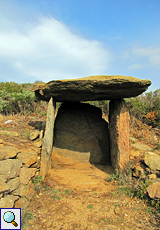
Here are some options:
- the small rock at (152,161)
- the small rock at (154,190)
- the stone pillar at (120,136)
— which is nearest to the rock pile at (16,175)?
the stone pillar at (120,136)

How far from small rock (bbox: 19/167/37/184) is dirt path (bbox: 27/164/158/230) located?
1.40ft

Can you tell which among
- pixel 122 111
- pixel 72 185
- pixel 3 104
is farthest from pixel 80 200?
pixel 3 104

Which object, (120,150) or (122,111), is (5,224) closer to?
(120,150)

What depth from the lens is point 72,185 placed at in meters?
5.07

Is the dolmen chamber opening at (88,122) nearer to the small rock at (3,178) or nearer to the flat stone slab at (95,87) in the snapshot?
the flat stone slab at (95,87)

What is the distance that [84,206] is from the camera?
4.14 m

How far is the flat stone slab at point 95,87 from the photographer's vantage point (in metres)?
4.84

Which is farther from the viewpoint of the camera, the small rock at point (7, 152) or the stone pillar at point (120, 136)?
the stone pillar at point (120, 136)

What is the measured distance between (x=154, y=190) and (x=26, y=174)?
3250 millimetres

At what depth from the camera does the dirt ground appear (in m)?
3.47

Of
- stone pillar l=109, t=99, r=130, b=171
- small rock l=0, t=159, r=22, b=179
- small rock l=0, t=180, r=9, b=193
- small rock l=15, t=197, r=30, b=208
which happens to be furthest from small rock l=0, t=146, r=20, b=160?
stone pillar l=109, t=99, r=130, b=171

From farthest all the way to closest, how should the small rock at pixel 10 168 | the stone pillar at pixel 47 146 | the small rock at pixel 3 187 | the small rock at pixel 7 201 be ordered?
the stone pillar at pixel 47 146
the small rock at pixel 10 168
the small rock at pixel 3 187
the small rock at pixel 7 201

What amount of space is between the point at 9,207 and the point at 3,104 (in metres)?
8.12

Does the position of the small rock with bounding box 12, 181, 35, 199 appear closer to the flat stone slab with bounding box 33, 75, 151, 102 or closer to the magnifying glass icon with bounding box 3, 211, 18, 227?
the magnifying glass icon with bounding box 3, 211, 18, 227
